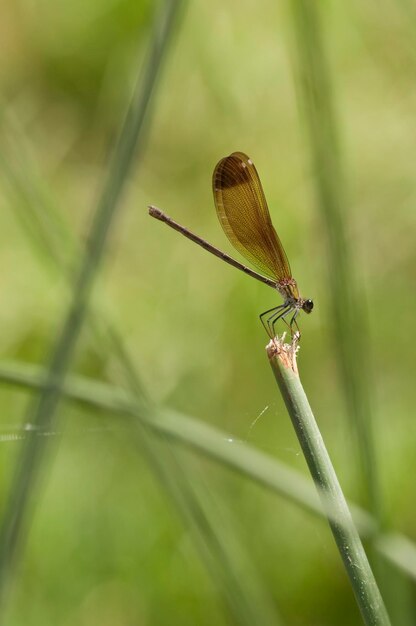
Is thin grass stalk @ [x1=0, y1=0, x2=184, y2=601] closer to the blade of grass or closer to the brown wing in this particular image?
the blade of grass

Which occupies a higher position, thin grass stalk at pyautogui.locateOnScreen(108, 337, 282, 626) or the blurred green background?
the blurred green background

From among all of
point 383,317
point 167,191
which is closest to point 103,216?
point 383,317

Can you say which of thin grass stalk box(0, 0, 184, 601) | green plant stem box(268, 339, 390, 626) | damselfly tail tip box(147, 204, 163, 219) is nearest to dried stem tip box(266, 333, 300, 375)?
green plant stem box(268, 339, 390, 626)

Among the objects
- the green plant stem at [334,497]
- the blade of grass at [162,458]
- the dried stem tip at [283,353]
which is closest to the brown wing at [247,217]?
the blade of grass at [162,458]

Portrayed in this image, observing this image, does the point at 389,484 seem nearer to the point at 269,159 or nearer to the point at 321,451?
the point at 269,159

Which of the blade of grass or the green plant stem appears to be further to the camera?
the blade of grass

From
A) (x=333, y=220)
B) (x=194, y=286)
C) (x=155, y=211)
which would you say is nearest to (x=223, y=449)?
(x=333, y=220)
